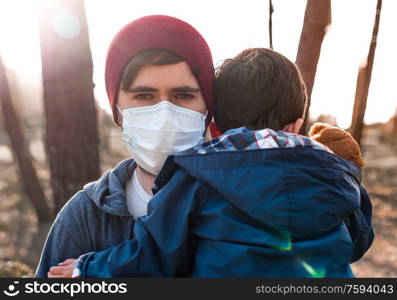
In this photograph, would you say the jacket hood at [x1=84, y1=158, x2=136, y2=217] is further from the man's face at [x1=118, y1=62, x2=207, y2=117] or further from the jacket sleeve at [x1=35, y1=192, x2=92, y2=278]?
the man's face at [x1=118, y1=62, x2=207, y2=117]

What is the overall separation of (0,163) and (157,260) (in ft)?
51.6

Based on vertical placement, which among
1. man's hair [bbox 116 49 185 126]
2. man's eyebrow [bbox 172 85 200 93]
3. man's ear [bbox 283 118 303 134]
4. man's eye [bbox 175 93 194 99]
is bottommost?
man's ear [bbox 283 118 303 134]

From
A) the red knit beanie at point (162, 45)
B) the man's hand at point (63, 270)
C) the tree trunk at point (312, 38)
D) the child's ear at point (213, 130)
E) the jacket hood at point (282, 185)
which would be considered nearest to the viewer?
the jacket hood at point (282, 185)

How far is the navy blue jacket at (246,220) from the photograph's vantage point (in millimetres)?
1619

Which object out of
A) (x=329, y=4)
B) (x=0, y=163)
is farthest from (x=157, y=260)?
(x=0, y=163)

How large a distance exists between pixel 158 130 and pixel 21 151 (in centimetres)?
607

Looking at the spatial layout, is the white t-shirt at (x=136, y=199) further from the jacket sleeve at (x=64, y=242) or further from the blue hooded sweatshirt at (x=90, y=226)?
the jacket sleeve at (x=64, y=242)

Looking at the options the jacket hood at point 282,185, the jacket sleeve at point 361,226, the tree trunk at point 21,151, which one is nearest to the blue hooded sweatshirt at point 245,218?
the jacket hood at point 282,185

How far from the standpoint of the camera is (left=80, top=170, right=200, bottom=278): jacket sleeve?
168 cm

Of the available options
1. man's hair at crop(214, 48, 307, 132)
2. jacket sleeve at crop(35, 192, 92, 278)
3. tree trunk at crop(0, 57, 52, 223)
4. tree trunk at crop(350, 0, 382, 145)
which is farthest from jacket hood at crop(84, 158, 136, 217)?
tree trunk at crop(0, 57, 52, 223)

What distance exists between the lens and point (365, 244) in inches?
80.4

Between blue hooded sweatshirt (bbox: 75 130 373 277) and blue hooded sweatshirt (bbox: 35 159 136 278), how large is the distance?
9.6 inches

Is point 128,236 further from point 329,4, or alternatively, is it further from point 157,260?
point 329,4

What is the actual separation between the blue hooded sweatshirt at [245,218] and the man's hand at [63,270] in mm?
73
